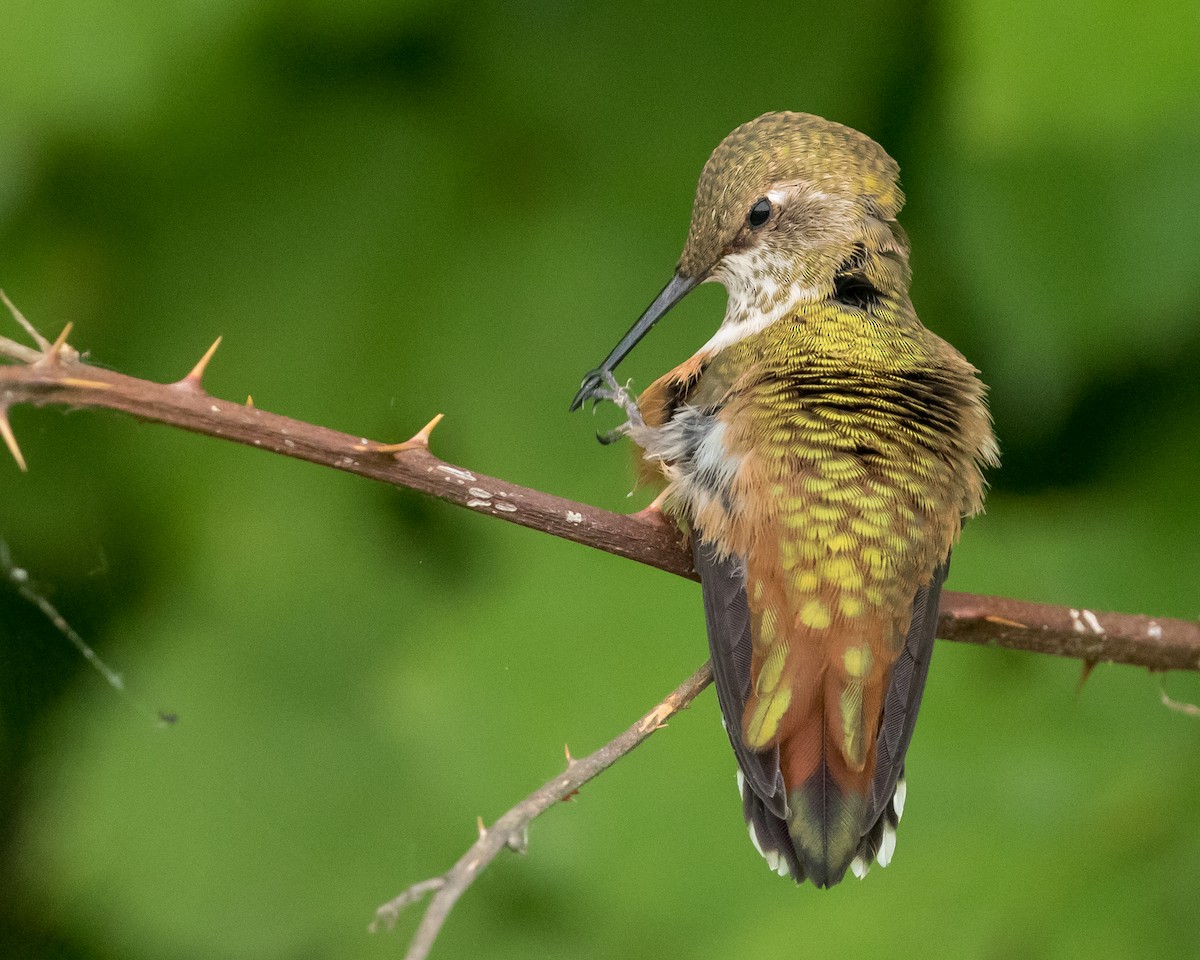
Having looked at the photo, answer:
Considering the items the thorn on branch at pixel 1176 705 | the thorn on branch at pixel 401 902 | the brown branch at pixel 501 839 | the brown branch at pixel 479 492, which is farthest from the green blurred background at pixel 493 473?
Answer: the thorn on branch at pixel 401 902

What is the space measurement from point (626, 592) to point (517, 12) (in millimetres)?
1028

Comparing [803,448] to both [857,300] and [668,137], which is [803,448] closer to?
[857,300]

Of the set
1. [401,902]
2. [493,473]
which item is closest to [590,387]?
[493,473]

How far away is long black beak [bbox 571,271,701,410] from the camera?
1.68 meters

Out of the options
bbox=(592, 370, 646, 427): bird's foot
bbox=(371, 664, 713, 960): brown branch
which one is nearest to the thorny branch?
bbox=(371, 664, 713, 960): brown branch

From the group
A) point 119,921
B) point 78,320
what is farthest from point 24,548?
point 119,921

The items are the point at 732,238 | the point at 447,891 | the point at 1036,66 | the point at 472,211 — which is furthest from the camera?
the point at 472,211

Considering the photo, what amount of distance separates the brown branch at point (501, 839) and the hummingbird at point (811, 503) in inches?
8.0

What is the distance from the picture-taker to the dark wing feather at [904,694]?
4.89ft

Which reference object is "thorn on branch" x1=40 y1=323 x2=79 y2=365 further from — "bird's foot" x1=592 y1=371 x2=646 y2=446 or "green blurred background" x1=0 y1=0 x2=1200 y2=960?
"green blurred background" x1=0 y1=0 x2=1200 y2=960

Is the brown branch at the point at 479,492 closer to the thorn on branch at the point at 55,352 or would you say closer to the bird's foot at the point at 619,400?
the thorn on branch at the point at 55,352

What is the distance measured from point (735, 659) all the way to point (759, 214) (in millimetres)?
649

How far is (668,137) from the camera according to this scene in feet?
7.64

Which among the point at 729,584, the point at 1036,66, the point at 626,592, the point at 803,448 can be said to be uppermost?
the point at 1036,66
